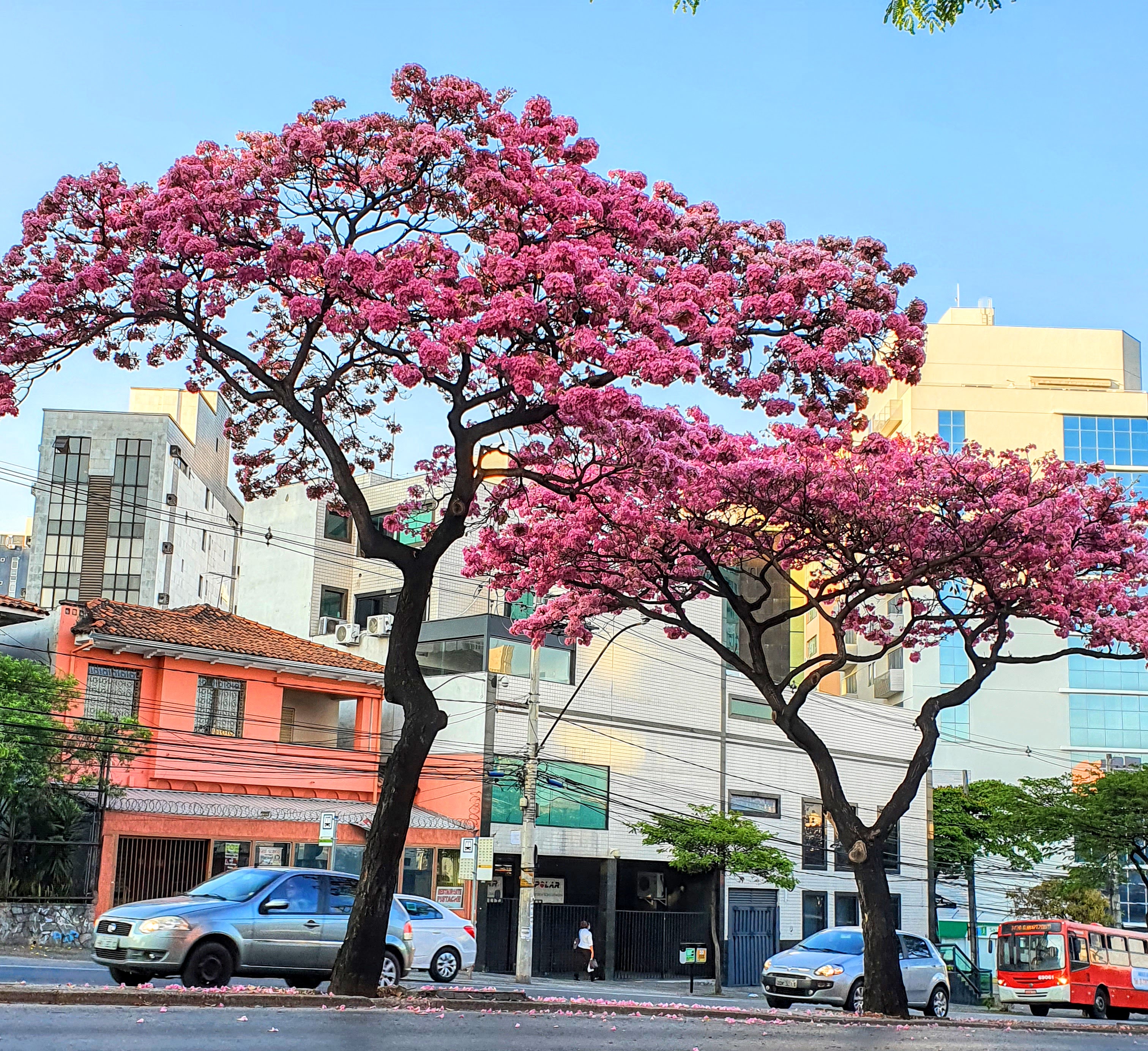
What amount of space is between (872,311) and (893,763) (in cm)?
3830

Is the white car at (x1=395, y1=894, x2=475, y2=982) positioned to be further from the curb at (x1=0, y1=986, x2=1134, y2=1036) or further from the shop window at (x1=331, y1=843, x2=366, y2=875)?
the shop window at (x1=331, y1=843, x2=366, y2=875)

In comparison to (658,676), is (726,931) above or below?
below

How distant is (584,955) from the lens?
37.8 meters

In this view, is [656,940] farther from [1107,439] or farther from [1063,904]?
[1107,439]

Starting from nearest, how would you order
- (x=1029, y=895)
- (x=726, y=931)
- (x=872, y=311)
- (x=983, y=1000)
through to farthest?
(x=872, y=311), (x=983, y=1000), (x=726, y=931), (x=1029, y=895)

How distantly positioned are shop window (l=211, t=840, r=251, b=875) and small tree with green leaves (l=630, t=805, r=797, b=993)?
10332 millimetres

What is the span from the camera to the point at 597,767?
40.4 meters

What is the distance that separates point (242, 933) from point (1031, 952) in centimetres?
2541

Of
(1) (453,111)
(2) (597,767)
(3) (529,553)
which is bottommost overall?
(2) (597,767)

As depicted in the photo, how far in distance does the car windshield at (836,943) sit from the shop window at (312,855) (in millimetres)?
14591

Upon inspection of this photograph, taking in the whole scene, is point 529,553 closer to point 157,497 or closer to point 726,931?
point 726,931

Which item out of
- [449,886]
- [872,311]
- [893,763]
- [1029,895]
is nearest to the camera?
[872,311]

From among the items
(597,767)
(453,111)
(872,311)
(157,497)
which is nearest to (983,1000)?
(597,767)

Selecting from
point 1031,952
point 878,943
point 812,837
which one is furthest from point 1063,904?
point 878,943
